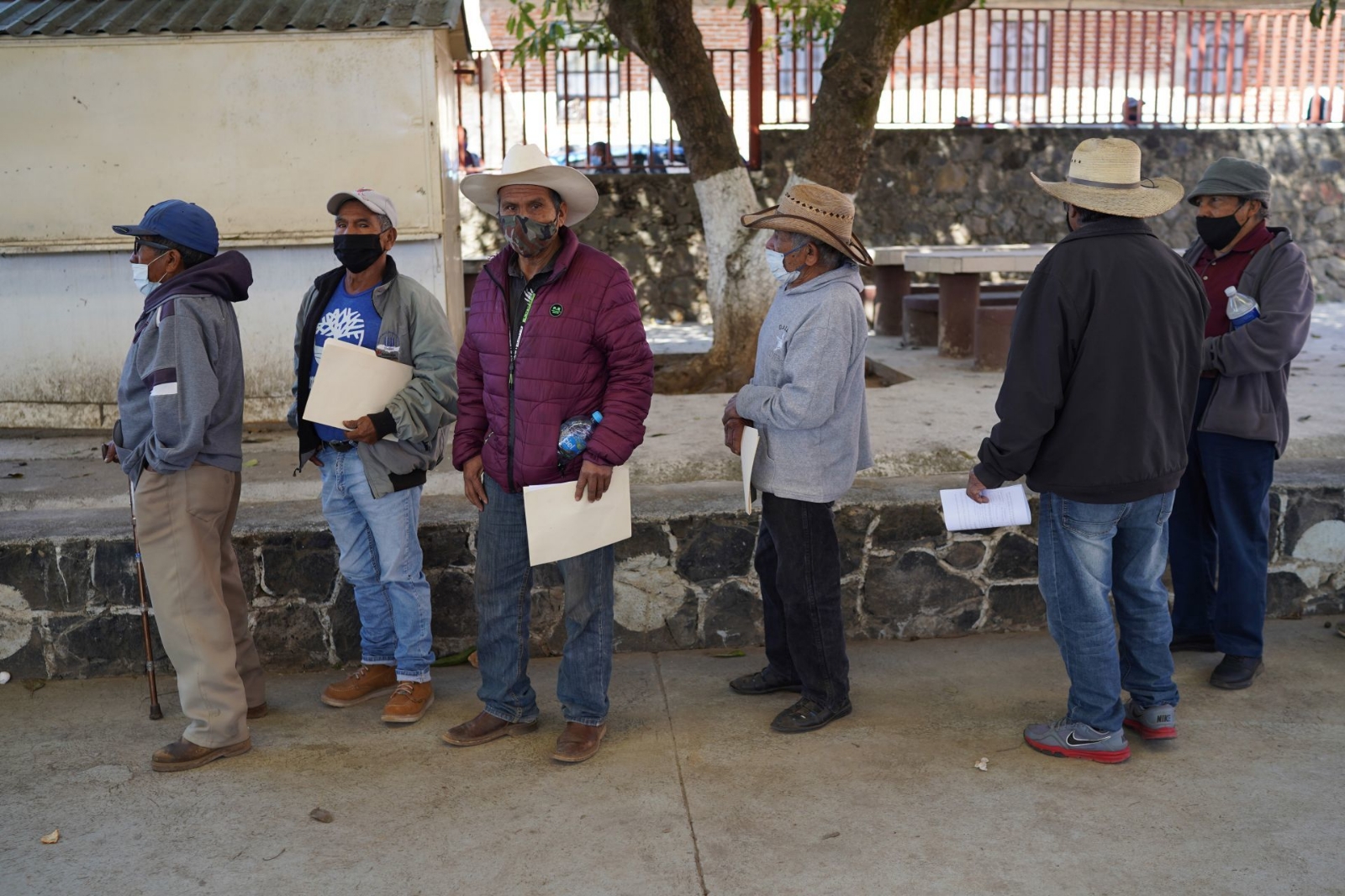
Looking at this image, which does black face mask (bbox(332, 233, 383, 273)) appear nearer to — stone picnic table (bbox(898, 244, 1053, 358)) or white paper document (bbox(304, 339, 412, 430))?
white paper document (bbox(304, 339, 412, 430))

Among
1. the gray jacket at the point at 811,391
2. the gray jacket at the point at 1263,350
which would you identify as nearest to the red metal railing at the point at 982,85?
the gray jacket at the point at 1263,350

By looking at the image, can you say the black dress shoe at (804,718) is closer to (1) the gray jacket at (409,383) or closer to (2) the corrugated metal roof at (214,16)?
(1) the gray jacket at (409,383)

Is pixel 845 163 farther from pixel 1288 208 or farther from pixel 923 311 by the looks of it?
pixel 1288 208

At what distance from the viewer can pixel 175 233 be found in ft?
12.9

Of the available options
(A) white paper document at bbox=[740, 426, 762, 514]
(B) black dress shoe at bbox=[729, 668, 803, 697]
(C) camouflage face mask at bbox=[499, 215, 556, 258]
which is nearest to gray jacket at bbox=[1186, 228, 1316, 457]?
(A) white paper document at bbox=[740, 426, 762, 514]

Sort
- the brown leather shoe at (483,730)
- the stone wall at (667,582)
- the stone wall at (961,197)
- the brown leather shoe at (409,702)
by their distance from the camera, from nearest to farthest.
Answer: the brown leather shoe at (483,730)
the brown leather shoe at (409,702)
the stone wall at (667,582)
the stone wall at (961,197)

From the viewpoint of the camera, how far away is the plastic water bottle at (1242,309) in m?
4.32

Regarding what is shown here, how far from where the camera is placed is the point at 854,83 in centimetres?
734

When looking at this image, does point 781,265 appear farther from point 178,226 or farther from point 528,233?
point 178,226

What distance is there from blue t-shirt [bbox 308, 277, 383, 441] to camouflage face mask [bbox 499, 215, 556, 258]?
702mm

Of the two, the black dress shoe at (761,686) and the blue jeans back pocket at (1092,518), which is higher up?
the blue jeans back pocket at (1092,518)

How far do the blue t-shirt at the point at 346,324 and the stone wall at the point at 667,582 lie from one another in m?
0.83

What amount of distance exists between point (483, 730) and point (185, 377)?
1.49 m

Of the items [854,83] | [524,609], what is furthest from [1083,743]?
[854,83]
